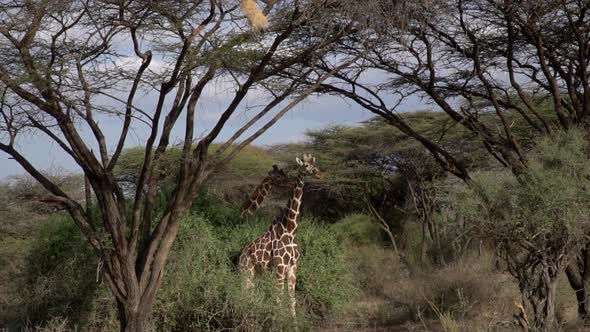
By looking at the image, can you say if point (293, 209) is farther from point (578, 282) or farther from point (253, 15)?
point (578, 282)

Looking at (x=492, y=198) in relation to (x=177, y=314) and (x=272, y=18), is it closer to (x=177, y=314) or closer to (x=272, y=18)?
(x=272, y=18)

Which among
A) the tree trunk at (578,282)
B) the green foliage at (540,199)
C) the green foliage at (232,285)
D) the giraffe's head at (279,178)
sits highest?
the giraffe's head at (279,178)

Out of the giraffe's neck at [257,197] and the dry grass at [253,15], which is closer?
the dry grass at [253,15]

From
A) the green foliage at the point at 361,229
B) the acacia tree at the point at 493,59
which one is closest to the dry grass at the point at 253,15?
the acacia tree at the point at 493,59

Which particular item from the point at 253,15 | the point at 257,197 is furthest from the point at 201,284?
the point at 253,15

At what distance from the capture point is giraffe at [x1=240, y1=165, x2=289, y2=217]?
9438mm

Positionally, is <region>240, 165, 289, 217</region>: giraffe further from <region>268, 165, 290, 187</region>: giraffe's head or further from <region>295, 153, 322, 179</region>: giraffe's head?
<region>295, 153, 322, 179</region>: giraffe's head

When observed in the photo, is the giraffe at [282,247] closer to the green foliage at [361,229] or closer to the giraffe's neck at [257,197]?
the giraffe's neck at [257,197]

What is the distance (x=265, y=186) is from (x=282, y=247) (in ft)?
3.24

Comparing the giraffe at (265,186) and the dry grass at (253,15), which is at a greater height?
the dry grass at (253,15)

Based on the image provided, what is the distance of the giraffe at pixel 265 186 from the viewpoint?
944cm

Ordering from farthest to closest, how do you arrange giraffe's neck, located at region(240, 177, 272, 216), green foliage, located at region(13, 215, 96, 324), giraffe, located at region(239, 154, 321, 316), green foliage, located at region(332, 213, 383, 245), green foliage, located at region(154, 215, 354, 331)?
1. green foliage, located at region(332, 213, 383, 245)
2. giraffe's neck, located at region(240, 177, 272, 216)
3. green foliage, located at region(13, 215, 96, 324)
4. giraffe, located at region(239, 154, 321, 316)
5. green foliage, located at region(154, 215, 354, 331)

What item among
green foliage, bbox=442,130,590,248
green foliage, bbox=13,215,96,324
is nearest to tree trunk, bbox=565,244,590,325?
green foliage, bbox=442,130,590,248

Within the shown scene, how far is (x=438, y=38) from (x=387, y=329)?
144 inches
